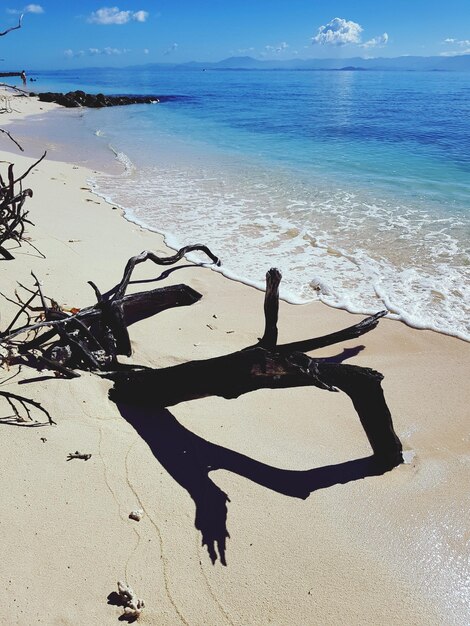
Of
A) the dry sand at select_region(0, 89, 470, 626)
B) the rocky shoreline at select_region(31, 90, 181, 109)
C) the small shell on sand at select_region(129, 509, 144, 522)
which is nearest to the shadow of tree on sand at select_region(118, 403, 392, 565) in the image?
the dry sand at select_region(0, 89, 470, 626)

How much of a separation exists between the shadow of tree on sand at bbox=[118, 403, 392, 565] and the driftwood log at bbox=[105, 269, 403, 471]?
0.50ft

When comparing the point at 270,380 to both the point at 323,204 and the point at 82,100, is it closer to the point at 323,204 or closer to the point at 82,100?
the point at 323,204

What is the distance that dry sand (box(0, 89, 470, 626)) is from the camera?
7.39 feet

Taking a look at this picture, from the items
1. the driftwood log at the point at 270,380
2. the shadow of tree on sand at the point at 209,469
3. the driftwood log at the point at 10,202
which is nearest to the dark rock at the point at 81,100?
the driftwood log at the point at 10,202

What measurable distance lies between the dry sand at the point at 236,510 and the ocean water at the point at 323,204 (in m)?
2.22

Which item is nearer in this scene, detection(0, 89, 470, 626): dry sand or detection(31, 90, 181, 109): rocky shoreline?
detection(0, 89, 470, 626): dry sand

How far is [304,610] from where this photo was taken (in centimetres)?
226

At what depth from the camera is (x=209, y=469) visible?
9.83ft

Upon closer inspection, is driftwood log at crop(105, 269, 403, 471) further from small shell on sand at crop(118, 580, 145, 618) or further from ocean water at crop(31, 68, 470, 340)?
ocean water at crop(31, 68, 470, 340)

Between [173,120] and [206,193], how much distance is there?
61.4 ft

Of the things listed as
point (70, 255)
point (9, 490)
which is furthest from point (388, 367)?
point (70, 255)

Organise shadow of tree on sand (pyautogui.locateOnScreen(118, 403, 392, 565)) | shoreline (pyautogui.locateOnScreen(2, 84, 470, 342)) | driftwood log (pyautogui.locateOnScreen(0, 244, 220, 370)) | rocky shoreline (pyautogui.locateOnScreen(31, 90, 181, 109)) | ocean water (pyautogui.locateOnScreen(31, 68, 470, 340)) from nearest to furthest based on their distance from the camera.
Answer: shadow of tree on sand (pyautogui.locateOnScreen(118, 403, 392, 565))
driftwood log (pyautogui.locateOnScreen(0, 244, 220, 370))
shoreline (pyautogui.locateOnScreen(2, 84, 470, 342))
ocean water (pyautogui.locateOnScreen(31, 68, 470, 340))
rocky shoreline (pyautogui.locateOnScreen(31, 90, 181, 109))

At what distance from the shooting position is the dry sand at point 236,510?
7.39 feet

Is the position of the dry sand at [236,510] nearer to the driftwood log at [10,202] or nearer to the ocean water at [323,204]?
the driftwood log at [10,202]
